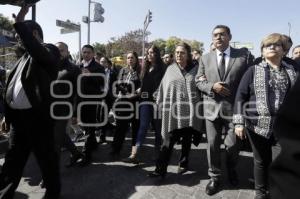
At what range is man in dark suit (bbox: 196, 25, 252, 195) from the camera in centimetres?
414

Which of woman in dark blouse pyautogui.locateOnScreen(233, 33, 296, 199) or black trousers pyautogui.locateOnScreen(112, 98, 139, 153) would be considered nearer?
woman in dark blouse pyautogui.locateOnScreen(233, 33, 296, 199)

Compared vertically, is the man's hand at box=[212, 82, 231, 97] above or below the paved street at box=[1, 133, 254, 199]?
above

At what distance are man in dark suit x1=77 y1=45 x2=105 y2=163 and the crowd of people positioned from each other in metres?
0.02

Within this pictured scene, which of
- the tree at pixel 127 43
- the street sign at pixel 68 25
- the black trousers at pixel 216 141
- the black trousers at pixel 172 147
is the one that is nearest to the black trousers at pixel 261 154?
the black trousers at pixel 216 141

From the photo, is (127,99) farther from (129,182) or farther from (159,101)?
(129,182)

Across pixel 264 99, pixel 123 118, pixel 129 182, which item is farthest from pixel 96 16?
pixel 264 99

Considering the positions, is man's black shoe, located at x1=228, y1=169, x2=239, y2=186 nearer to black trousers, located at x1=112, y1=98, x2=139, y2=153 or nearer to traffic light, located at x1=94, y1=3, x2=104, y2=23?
black trousers, located at x1=112, y1=98, x2=139, y2=153

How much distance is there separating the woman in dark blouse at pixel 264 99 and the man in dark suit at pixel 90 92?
271 centimetres

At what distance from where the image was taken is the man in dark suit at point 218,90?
414 cm

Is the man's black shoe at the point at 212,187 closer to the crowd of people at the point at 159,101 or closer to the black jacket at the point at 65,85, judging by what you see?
the crowd of people at the point at 159,101

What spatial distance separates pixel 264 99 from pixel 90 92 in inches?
123

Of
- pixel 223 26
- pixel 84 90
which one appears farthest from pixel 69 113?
pixel 223 26

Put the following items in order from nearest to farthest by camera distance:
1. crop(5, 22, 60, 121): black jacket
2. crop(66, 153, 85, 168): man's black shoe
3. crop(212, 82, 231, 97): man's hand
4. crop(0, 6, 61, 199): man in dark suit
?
crop(5, 22, 60, 121): black jacket < crop(0, 6, 61, 199): man in dark suit < crop(212, 82, 231, 97): man's hand < crop(66, 153, 85, 168): man's black shoe

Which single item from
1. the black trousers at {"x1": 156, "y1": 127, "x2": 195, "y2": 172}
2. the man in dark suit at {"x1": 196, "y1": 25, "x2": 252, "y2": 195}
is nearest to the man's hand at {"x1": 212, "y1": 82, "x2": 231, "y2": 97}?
the man in dark suit at {"x1": 196, "y1": 25, "x2": 252, "y2": 195}
